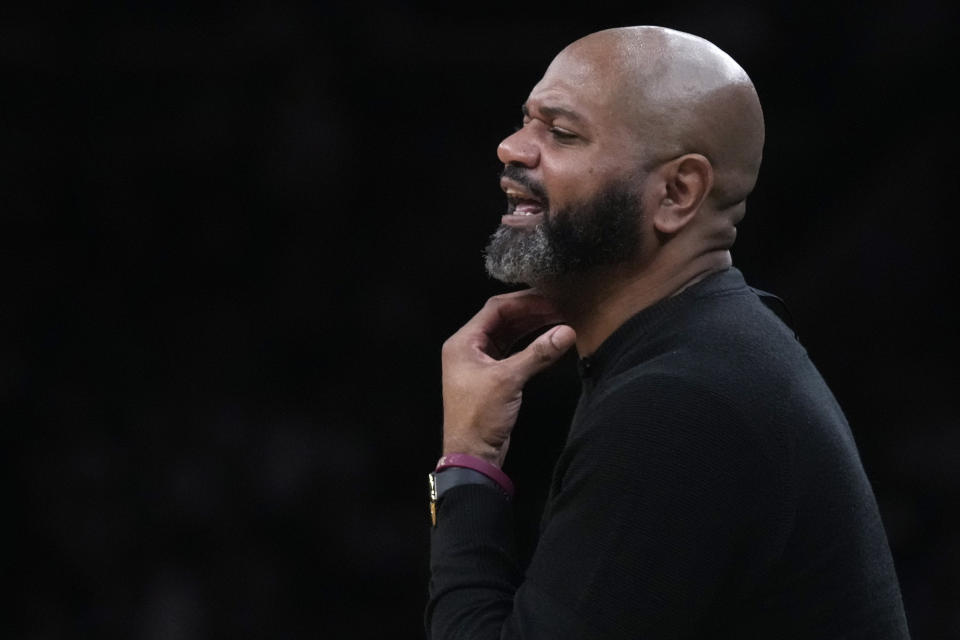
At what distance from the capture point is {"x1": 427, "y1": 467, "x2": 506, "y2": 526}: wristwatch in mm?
1417

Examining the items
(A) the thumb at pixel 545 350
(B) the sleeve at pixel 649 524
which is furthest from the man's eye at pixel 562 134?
(B) the sleeve at pixel 649 524

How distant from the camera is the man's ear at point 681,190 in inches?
56.2

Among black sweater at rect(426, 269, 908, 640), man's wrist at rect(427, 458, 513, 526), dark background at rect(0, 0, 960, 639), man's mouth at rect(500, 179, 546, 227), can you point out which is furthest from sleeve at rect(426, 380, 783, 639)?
dark background at rect(0, 0, 960, 639)

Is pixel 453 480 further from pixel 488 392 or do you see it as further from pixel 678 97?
pixel 678 97

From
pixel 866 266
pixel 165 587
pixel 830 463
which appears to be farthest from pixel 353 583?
pixel 830 463

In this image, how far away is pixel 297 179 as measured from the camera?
12.0ft

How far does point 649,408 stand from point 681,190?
311 mm

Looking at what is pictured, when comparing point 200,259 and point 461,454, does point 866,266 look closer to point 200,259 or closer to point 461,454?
point 200,259

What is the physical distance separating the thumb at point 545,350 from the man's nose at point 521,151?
0.61 ft

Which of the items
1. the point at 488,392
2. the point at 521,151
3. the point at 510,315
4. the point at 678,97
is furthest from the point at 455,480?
the point at 678,97

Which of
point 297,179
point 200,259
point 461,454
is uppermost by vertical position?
point 461,454

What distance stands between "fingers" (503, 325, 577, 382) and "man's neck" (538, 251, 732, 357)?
0.04 m

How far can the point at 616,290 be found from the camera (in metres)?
1.47

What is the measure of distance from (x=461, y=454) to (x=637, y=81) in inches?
17.3
